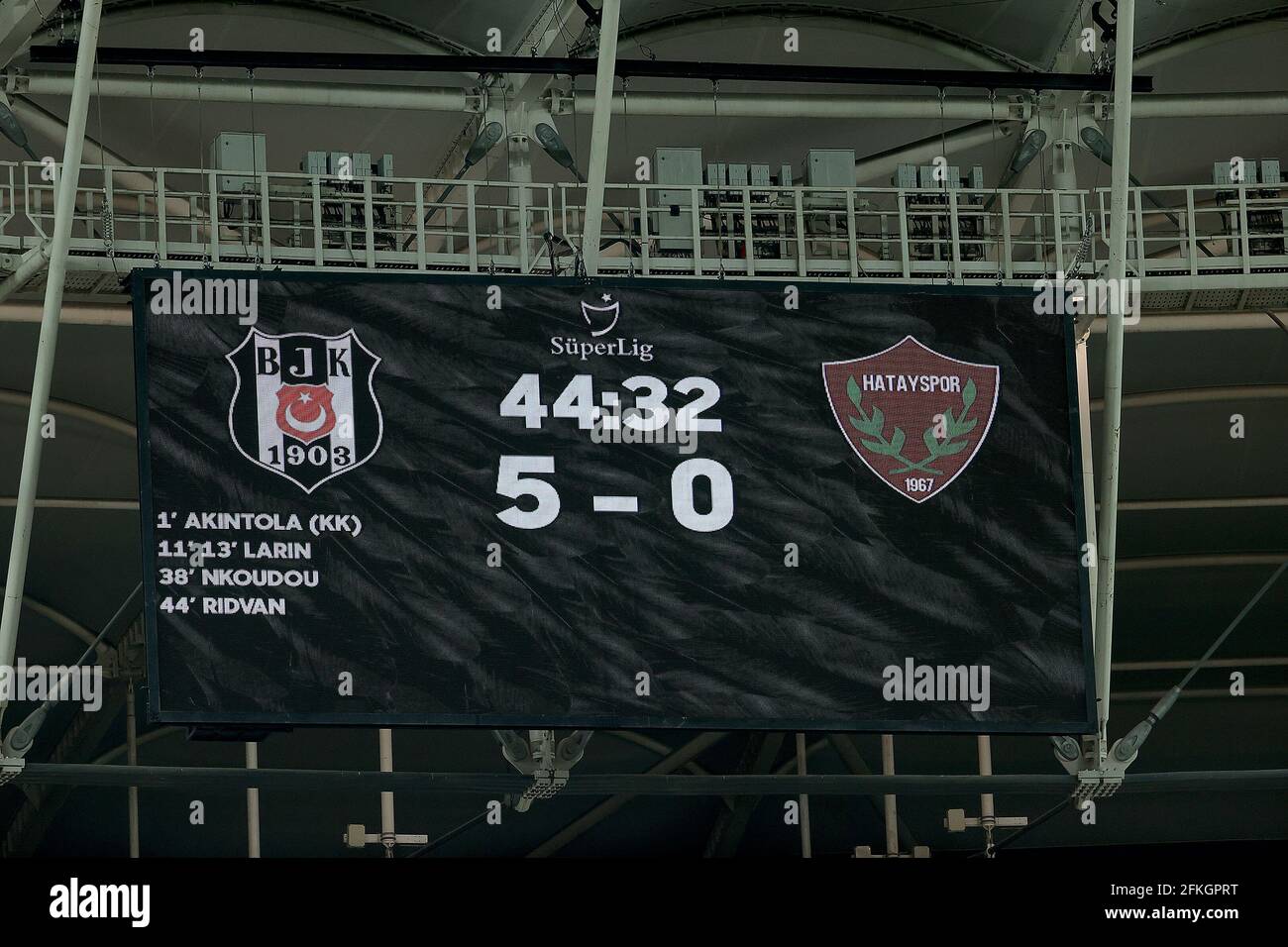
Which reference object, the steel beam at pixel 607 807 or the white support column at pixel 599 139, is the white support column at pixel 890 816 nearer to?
the steel beam at pixel 607 807

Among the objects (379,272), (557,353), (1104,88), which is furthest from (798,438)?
(1104,88)

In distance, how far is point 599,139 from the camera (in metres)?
23.3

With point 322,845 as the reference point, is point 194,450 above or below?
above

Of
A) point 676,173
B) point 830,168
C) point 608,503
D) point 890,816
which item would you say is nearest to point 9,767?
point 608,503

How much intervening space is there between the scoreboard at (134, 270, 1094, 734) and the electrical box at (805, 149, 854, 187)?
3764mm

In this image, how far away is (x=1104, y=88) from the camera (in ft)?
95.4

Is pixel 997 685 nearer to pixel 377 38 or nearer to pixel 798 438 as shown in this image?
pixel 798 438

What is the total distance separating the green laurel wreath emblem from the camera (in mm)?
23797

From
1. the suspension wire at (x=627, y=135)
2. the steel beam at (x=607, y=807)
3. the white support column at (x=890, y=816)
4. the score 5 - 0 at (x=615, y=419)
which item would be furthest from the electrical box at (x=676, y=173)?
the steel beam at (x=607, y=807)

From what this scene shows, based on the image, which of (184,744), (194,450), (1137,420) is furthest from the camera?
(184,744)

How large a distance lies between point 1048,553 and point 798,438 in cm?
281
